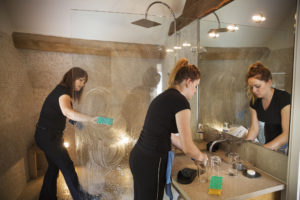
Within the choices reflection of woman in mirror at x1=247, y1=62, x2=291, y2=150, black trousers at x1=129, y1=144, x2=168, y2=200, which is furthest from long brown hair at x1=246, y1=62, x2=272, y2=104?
black trousers at x1=129, y1=144, x2=168, y2=200

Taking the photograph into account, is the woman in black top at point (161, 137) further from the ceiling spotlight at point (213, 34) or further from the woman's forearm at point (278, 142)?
the ceiling spotlight at point (213, 34)

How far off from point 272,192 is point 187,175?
51 centimetres

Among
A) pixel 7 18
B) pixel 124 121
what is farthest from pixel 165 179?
pixel 7 18

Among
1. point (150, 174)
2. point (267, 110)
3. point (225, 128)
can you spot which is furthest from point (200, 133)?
point (150, 174)

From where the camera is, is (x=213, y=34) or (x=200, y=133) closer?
(x=213, y=34)

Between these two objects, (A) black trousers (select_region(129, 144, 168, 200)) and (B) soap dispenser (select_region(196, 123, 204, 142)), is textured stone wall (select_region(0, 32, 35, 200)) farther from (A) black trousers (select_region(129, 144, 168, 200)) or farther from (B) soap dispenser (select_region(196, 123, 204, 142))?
(B) soap dispenser (select_region(196, 123, 204, 142))

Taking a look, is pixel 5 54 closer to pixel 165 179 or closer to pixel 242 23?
pixel 165 179

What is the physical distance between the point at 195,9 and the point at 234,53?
60 cm

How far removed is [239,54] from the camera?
132 centimetres

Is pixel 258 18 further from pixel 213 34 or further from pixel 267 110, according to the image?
pixel 267 110

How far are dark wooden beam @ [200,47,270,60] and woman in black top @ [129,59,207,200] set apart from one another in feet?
1.36

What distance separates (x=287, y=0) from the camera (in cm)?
99

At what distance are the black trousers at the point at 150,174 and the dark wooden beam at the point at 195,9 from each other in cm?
100

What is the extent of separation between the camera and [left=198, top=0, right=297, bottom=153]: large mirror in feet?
3.32
